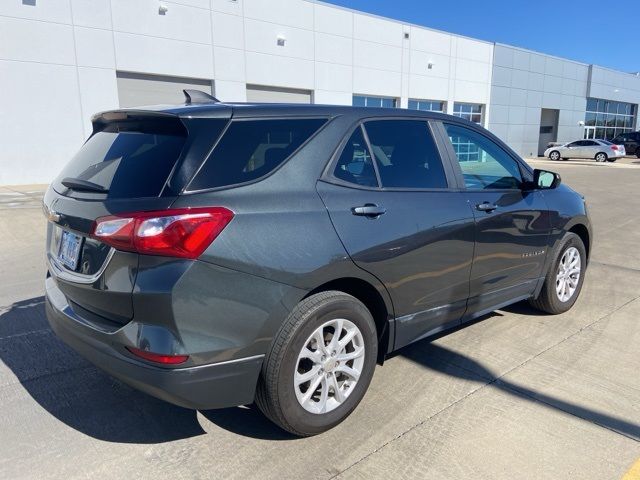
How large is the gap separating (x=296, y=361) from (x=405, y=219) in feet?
3.67

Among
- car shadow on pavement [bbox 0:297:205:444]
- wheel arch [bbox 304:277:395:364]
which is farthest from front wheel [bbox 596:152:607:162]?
car shadow on pavement [bbox 0:297:205:444]

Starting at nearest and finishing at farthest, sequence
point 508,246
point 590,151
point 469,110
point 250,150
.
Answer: point 250,150, point 508,246, point 469,110, point 590,151

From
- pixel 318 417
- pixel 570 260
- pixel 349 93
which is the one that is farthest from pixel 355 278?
pixel 349 93

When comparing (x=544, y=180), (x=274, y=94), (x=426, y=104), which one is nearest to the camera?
(x=544, y=180)

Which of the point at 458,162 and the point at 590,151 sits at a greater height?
the point at 458,162

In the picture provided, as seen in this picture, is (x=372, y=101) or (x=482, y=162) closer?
(x=482, y=162)

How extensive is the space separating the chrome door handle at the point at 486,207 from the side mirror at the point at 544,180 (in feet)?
2.33

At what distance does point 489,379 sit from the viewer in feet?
11.5

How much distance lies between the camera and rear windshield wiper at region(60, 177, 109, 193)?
8.55 ft

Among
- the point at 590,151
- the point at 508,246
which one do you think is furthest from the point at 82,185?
the point at 590,151

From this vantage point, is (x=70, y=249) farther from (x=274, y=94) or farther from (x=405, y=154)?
(x=274, y=94)

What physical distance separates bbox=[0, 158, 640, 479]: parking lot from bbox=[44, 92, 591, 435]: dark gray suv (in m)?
0.29

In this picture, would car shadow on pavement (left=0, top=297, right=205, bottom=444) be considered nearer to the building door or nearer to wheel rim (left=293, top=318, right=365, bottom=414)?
wheel rim (left=293, top=318, right=365, bottom=414)

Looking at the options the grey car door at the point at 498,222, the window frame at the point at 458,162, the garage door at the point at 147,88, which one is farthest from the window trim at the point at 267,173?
the garage door at the point at 147,88
